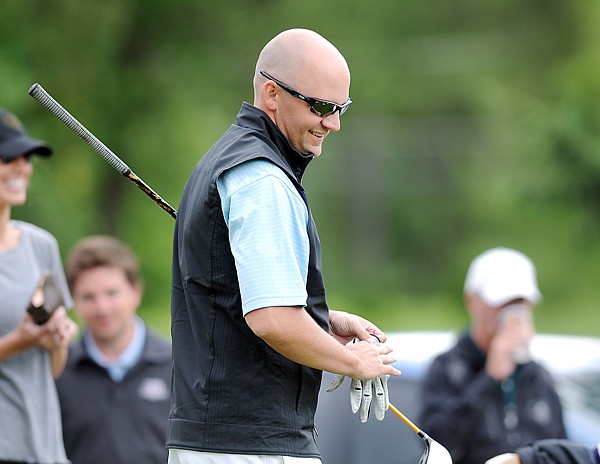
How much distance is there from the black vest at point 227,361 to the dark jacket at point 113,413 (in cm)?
214

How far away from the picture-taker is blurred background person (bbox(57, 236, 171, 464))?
5.75 metres

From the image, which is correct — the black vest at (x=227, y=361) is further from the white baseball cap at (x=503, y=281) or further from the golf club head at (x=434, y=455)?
the white baseball cap at (x=503, y=281)

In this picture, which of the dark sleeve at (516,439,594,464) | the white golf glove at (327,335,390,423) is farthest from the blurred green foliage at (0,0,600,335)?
the white golf glove at (327,335,390,423)

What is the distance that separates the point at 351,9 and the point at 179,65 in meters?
11.6

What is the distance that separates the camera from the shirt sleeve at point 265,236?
339 cm

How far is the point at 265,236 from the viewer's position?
340 cm

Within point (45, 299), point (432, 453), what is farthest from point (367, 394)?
point (45, 299)

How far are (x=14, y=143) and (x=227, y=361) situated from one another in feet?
6.03

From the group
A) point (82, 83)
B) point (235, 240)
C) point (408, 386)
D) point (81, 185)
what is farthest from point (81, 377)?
point (81, 185)

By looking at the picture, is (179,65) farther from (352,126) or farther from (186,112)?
(352,126)

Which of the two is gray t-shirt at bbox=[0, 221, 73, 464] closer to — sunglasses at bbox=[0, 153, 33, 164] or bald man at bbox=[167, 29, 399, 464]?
sunglasses at bbox=[0, 153, 33, 164]

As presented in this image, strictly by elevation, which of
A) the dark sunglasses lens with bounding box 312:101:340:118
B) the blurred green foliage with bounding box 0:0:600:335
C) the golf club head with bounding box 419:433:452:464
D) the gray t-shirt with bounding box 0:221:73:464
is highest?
the blurred green foliage with bounding box 0:0:600:335

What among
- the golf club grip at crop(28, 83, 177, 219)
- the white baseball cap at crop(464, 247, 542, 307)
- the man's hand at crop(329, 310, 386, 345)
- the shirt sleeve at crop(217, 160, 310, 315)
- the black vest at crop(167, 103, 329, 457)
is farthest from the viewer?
the white baseball cap at crop(464, 247, 542, 307)

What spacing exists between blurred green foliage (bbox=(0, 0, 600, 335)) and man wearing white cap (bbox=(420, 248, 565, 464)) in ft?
13.5
